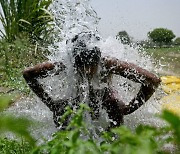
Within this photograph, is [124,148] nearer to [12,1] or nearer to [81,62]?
[81,62]

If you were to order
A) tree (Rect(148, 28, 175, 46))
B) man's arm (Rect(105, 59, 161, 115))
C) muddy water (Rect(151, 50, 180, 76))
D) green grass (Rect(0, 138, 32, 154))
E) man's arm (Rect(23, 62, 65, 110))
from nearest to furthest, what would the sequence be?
green grass (Rect(0, 138, 32, 154)), man's arm (Rect(105, 59, 161, 115)), man's arm (Rect(23, 62, 65, 110)), muddy water (Rect(151, 50, 180, 76)), tree (Rect(148, 28, 175, 46))

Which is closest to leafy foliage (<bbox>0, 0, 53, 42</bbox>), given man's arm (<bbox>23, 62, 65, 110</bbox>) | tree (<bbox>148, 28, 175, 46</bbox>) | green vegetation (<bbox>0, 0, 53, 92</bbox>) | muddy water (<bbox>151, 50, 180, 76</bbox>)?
green vegetation (<bbox>0, 0, 53, 92</bbox>)

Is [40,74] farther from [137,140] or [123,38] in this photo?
[123,38]

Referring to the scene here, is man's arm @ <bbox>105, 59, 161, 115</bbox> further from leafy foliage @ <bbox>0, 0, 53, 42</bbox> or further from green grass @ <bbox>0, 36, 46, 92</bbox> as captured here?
leafy foliage @ <bbox>0, 0, 53, 42</bbox>

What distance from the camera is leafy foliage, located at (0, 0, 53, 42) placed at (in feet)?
34.2

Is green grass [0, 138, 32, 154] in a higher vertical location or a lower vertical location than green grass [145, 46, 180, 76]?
higher

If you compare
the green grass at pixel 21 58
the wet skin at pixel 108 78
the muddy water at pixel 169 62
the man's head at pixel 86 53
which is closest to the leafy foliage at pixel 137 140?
the man's head at pixel 86 53

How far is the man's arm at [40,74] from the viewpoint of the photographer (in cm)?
375

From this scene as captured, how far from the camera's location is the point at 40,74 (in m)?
3.84

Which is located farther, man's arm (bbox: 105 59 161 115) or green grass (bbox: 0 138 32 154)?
man's arm (bbox: 105 59 161 115)

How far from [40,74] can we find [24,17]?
276 inches

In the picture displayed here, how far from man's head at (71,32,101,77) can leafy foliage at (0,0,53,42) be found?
7013mm

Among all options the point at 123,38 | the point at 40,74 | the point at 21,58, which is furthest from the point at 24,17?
the point at 40,74

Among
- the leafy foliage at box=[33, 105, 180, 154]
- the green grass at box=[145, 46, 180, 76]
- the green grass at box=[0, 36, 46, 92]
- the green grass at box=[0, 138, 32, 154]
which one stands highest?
the leafy foliage at box=[33, 105, 180, 154]
